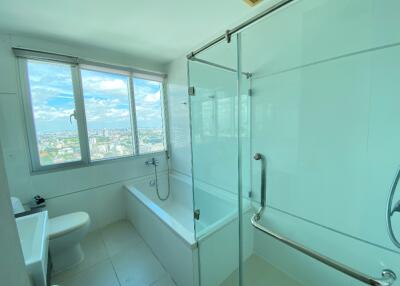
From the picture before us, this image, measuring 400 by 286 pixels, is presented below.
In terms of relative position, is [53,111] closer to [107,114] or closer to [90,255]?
[107,114]

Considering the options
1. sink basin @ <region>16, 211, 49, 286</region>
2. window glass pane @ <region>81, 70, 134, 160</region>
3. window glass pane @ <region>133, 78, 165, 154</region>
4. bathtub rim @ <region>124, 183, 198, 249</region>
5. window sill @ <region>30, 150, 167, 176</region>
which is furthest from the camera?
window glass pane @ <region>133, 78, 165, 154</region>

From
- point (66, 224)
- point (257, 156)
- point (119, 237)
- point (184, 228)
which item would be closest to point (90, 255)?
point (119, 237)

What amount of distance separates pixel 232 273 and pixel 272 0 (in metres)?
2.42

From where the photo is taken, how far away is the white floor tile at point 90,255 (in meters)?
1.61

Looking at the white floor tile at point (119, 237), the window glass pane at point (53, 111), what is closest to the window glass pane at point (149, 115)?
the window glass pane at point (53, 111)

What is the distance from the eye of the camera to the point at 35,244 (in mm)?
1068

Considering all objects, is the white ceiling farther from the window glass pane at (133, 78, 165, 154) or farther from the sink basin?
the sink basin

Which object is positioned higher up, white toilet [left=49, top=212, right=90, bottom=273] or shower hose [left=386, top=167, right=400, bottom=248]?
shower hose [left=386, top=167, right=400, bottom=248]

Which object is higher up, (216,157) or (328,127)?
(328,127)

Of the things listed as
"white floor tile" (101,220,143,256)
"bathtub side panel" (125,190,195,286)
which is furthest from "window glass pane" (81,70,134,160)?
"white floor tile" (101,220,143,256)

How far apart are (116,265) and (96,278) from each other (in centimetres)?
18

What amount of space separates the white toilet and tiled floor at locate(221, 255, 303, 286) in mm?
1431

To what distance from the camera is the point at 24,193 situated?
1845 mm

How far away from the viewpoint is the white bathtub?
53.2 inches
